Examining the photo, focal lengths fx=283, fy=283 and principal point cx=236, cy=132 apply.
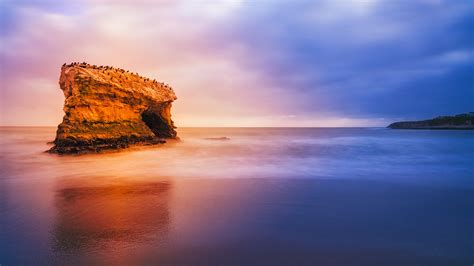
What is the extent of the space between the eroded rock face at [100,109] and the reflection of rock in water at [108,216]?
10.2 meters

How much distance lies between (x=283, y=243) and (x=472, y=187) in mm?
7918

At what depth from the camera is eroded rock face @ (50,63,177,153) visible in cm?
1697

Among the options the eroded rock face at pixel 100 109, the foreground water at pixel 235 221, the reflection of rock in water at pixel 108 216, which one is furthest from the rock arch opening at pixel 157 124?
the reflection of rock in water at pixel 108 216

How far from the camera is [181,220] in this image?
526 cm

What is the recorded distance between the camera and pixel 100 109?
1844 cm

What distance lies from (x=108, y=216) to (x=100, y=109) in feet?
48.6

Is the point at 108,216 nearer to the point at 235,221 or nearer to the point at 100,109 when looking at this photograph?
the point at 235,221

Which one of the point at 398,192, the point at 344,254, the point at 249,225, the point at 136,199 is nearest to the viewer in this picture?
the point at 344,254

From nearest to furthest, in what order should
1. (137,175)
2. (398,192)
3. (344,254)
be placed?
(344,254) → (398,192) → (137,175)

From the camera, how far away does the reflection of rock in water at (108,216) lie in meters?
4.30

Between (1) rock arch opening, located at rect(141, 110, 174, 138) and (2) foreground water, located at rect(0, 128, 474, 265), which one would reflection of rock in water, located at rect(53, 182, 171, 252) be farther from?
(1) rock arch opening, located at rect(141, 110, 174, 138)

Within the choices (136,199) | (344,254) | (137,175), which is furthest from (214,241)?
(137,175)

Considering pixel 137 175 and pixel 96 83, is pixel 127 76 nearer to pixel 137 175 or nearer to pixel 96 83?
pixel 96 83

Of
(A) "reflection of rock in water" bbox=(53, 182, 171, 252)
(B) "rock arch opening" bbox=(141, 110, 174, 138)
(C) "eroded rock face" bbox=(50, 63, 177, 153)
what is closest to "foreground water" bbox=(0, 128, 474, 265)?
(A) "reflection of rock in water" bbox=(53, 182, 171, 252)
